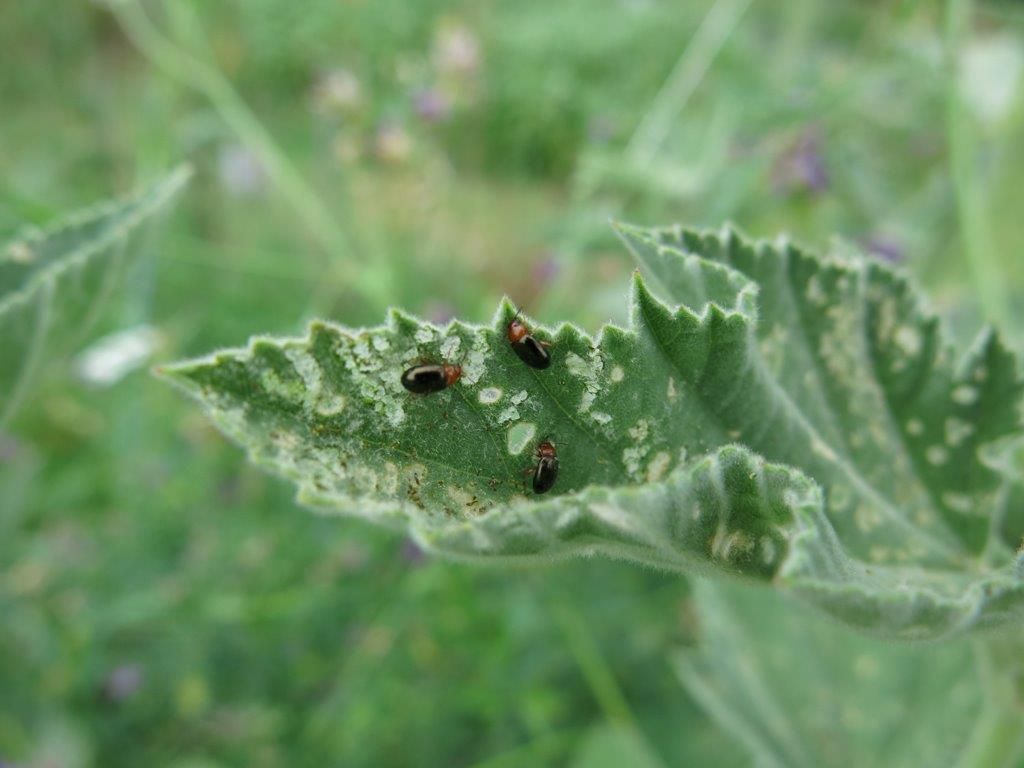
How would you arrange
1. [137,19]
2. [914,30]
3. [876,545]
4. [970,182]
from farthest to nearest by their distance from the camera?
[914,30], [137,19], [970,182], [876,545]

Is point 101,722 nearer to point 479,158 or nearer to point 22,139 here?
point 479,158

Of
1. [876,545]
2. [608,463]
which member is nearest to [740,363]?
[608,463]

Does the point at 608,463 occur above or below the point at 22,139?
below

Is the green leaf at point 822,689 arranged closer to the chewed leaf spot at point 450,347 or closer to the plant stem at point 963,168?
the plant stem at point 963,168

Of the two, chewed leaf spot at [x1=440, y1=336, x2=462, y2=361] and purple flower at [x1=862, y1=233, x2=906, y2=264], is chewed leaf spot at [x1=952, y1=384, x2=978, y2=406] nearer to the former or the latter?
chewed leaf spot at [x1=440, y1=336, x2=462, y2=361]

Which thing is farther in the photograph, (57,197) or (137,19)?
(57,197)

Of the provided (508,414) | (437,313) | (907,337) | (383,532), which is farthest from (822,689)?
(437,313)

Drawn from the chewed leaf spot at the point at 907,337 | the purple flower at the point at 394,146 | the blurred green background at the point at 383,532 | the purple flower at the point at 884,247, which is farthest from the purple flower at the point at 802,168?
the chewed leaf spot at the point at 907,337
